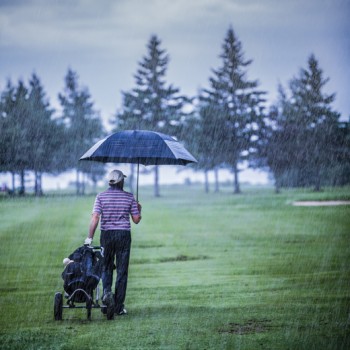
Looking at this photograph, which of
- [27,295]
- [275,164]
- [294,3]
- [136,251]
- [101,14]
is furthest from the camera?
[101,14]

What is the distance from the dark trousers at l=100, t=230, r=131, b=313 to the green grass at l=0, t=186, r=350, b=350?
0.38 m

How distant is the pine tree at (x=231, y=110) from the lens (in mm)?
67438

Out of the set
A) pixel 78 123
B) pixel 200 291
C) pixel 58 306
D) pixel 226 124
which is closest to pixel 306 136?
pixel 226 124

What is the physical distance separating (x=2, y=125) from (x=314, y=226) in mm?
41117

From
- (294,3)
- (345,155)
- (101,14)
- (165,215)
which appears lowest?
(165,215)

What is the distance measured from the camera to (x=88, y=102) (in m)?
77.4

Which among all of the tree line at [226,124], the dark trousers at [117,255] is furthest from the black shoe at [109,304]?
the tree line at [226,124]

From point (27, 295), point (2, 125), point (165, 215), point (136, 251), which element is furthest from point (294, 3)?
point (27, 295)

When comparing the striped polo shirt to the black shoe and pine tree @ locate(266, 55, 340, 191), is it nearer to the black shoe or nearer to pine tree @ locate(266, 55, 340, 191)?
the black shoe

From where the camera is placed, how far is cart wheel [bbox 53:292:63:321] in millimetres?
8320

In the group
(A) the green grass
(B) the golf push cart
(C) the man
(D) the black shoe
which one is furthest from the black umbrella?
(A) the green grass

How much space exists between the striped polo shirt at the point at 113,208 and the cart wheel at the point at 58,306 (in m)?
1.05

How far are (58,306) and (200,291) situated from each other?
343cm

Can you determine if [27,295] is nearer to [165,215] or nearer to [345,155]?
[165,215]
